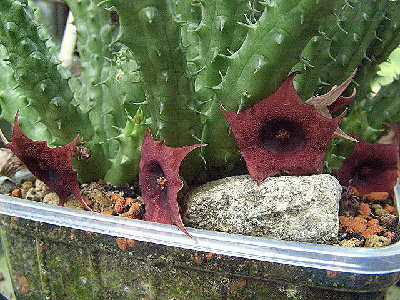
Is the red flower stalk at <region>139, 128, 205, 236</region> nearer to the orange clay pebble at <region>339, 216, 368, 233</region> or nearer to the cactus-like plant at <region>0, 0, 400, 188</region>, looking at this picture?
the cactus-like plant at <region>0, 0, 400, 188</region>

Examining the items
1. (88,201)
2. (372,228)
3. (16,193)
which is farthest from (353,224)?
(16,193)

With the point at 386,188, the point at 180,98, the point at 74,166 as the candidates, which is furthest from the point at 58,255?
the point at 386,188

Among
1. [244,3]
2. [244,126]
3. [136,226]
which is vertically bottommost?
[136,226]

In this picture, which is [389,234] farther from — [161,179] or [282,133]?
[161,179]

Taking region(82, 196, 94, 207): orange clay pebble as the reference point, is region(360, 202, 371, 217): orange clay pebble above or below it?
below

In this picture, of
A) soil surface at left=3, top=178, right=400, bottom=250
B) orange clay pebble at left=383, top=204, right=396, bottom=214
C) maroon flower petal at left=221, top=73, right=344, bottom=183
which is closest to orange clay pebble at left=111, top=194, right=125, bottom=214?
soil surface at left=3, top=178, right=400, bottom=250

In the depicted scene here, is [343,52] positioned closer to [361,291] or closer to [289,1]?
[289,1]
